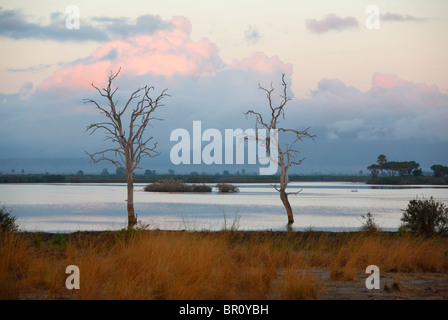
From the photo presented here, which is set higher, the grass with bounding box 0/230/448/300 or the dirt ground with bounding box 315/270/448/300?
the grass with bounding box 0/230/448/300

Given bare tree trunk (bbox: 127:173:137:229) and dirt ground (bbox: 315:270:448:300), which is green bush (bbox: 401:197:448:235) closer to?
dirt ground (bbox: 315:270:448:300)

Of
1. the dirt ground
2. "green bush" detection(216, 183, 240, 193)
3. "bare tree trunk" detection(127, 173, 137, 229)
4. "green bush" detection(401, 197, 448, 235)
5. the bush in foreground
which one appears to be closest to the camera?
the dirt ground

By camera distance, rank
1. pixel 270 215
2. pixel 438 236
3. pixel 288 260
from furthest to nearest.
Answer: pixel 270 215 < pixel 438 236 < pixel 288 260

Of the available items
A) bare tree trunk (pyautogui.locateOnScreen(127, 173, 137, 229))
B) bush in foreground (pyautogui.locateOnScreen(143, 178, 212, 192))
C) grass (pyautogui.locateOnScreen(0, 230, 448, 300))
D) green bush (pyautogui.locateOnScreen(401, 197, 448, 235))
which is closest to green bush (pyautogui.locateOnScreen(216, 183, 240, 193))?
bush in foreground (pyautogui.locateOnScreen(143, 178, 212, 192))

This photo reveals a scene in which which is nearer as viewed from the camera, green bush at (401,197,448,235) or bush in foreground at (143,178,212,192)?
green bush at (401,197,448,235)

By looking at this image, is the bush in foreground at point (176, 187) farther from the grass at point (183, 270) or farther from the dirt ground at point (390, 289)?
the dirt ground at point (390, 289)

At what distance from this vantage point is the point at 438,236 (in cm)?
1577

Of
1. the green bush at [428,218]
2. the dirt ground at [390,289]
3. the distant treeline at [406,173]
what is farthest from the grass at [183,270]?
the distant treeline at [406,173]
